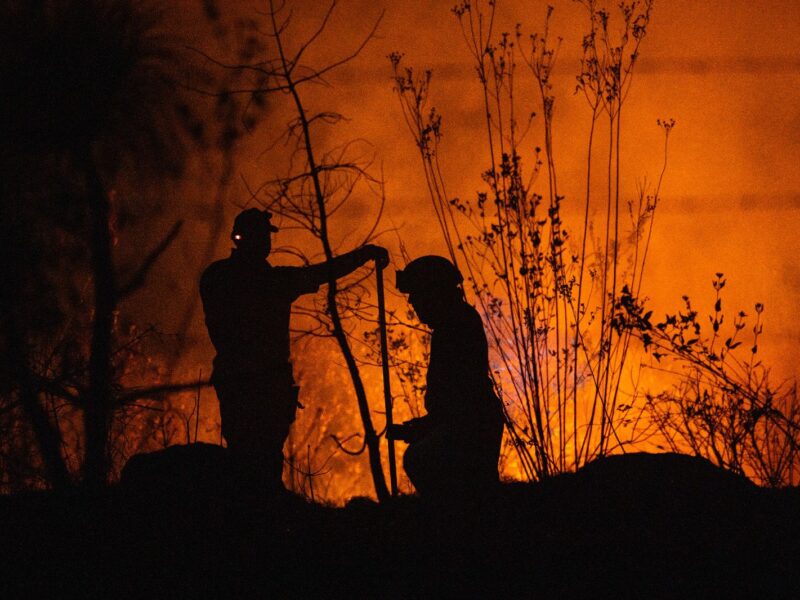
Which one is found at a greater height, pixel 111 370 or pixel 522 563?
pixel 111 370

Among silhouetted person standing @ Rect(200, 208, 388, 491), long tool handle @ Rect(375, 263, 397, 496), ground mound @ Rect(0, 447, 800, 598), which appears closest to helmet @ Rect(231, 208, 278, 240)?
silhouetted person standing @ Rect(200, 208, 388, 491)

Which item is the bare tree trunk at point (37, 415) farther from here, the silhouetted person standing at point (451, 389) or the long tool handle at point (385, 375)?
the silhouetted person standing at point (451, 389)

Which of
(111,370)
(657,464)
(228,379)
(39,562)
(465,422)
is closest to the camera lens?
(465,422)

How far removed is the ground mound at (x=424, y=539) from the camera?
17.1ft

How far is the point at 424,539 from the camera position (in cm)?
591

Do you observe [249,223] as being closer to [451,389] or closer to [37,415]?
[451,389]

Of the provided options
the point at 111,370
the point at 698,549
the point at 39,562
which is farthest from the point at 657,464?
the point at 111,370

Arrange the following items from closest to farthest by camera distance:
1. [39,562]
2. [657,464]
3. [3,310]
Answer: [39,562]
[657,464]
[3,310]

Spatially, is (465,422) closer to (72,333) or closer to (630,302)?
(630,302)

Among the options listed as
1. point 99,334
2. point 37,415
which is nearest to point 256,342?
point 37,415

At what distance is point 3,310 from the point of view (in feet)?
29.0

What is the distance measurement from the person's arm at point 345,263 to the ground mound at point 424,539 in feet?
4.69

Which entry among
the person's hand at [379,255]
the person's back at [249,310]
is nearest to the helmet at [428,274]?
the person's hand at [379,255]

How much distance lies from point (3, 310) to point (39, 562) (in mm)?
3603
